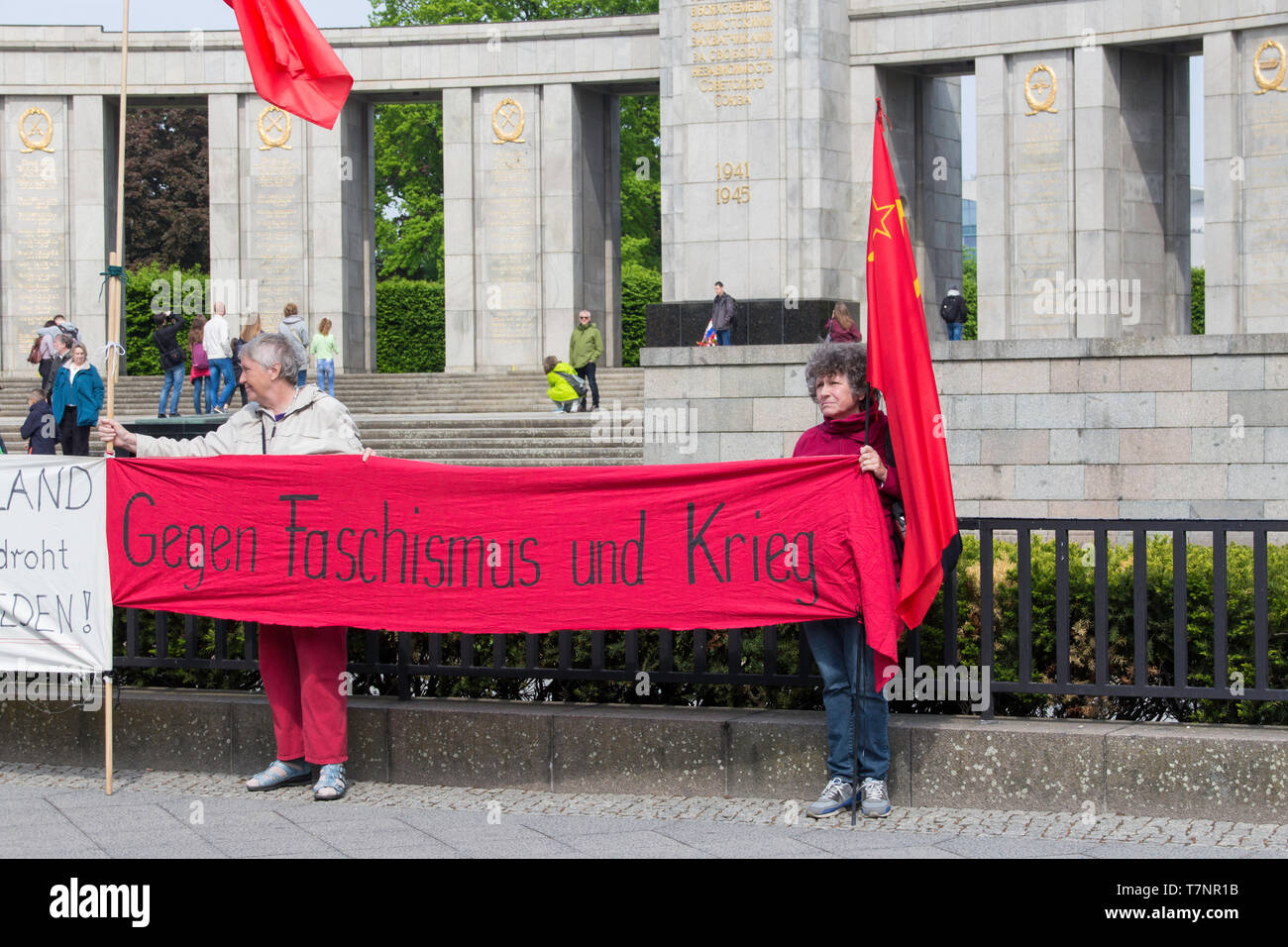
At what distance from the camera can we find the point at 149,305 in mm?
39844

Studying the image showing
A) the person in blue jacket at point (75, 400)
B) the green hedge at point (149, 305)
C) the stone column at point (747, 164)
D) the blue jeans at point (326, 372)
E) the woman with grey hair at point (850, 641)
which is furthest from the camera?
the green hedge at point (149, 305)

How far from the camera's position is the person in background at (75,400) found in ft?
64.3

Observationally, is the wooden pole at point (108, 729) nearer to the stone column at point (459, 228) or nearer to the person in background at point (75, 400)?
the person in background at point (75, 400)

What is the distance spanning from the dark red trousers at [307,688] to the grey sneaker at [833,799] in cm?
212

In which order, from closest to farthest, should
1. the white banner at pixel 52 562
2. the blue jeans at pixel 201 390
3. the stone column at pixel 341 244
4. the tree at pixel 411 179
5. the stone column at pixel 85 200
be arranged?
the white banner at pixel 52 562 < the blue jeans at pixel 201 390 < the stone column at pixel 341 244 < the stone column at pixel 85 200 < the tree at pixel 411 179

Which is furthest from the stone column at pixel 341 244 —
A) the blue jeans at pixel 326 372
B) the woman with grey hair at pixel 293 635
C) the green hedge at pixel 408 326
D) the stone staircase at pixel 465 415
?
the woman with grey hair at pixel 293 635

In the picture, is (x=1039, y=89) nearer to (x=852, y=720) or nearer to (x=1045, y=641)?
(x=1045, y=641)

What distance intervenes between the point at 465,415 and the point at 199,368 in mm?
4038

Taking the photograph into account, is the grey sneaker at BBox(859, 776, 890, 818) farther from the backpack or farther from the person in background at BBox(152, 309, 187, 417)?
the person in background at BBox(152, 309, 187, 417)

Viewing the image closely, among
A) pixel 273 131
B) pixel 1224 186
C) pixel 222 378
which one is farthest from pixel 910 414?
pixel 273 131

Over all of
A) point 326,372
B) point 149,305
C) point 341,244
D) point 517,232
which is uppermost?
point 517,232

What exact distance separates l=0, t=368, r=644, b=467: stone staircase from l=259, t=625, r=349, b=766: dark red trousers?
10864 mm

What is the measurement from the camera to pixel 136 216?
47625 millimetres

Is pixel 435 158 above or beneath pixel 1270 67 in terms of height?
above
